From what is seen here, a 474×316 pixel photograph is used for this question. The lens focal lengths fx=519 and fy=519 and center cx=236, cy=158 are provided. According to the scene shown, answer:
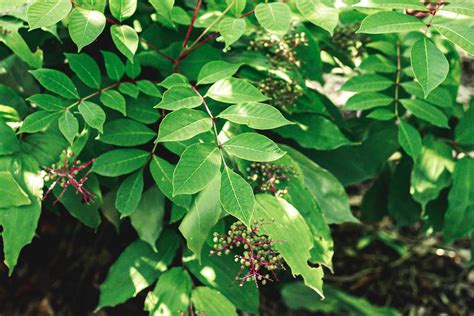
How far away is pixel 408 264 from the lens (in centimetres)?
297

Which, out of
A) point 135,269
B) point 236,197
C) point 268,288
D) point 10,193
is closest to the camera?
point 236,197

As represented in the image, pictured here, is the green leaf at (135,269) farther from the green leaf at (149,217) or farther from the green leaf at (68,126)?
the green leaf at (68,126)

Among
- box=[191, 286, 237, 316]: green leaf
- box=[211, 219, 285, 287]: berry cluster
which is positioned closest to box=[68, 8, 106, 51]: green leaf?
box=[211, 219, 285, 287]: berry cluster

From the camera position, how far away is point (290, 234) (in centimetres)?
153

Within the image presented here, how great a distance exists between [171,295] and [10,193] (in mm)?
602

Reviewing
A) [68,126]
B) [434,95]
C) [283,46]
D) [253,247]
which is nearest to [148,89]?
[68,126]

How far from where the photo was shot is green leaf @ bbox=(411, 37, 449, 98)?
132cm

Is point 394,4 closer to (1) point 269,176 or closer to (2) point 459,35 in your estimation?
(2) point 459,35

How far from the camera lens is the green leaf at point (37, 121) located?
154 cm

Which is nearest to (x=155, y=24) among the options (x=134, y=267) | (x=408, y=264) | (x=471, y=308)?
(x=134, y=267)

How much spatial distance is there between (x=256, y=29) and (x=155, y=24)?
0.38 meters

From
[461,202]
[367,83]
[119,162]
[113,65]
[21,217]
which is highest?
[113,65]

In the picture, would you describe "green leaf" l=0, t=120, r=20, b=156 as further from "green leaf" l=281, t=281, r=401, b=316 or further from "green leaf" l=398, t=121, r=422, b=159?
"green leaf" l=281, t=281, r=401, b=316

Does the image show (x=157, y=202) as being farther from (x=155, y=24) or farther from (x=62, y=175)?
(x=155, y=24)
